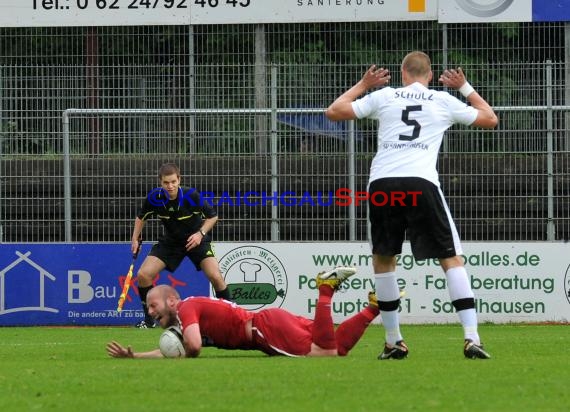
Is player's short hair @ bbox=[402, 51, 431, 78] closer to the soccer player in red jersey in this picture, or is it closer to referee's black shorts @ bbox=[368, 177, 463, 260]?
referee's black shorts @ bbox=[368, 177, 463, 260]

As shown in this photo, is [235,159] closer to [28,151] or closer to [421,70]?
[28,151]

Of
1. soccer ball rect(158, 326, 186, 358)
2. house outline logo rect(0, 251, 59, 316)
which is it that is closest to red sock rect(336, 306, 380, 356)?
soccer ball rect(158, 326, 186, 358)

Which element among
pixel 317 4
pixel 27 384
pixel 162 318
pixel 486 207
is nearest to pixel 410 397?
pixel 27 384

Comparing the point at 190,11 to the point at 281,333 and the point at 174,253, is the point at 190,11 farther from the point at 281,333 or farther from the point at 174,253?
the point at 281,333

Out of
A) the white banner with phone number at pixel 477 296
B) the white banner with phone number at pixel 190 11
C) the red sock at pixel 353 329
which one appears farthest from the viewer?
the white banner with phone number at pixel 190 11

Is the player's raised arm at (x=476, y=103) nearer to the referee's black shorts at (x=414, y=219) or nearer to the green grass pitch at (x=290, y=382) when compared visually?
the referee's black shorts at (x=414, y=219)

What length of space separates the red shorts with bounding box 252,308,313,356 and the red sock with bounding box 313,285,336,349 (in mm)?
91

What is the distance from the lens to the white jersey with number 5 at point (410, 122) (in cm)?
919

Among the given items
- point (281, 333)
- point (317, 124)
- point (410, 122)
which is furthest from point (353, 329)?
point (317, 124)

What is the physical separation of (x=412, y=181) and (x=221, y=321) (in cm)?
167

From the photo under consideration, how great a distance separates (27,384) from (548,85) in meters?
10.8

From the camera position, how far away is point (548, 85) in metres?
17.1

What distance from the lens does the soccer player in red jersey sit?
9.18 metres

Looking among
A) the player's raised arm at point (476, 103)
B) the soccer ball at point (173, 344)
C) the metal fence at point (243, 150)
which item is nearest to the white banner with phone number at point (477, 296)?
the metal fence at point (243, 150)
